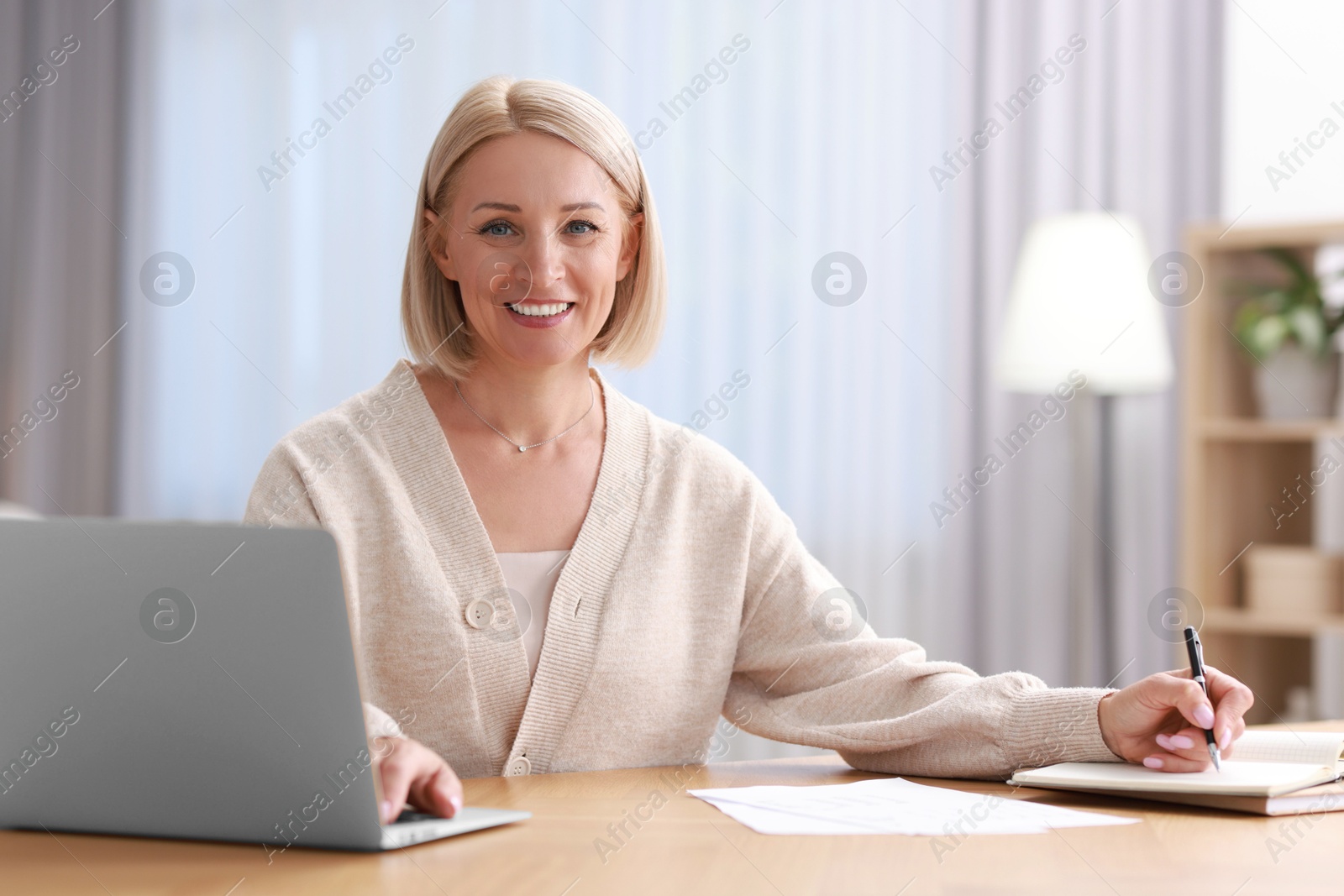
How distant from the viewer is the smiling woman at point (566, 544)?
53.6 inches

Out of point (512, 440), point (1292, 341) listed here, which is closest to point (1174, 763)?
point (512, 440)

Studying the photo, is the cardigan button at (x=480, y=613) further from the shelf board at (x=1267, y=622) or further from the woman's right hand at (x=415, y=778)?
the shelf board at (x=1267, y=622)

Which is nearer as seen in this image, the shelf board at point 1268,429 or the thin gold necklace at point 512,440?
the thin gold necklace at point 512,440

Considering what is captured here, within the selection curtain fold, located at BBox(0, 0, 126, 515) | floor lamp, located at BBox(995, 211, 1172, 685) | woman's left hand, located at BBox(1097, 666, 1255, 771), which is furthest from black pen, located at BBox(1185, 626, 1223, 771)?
curtain fold, located at BBox(0, 0, 126, 515)

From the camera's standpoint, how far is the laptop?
0.81 metres

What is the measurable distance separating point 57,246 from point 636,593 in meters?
3.04

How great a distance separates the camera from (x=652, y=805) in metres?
1.07

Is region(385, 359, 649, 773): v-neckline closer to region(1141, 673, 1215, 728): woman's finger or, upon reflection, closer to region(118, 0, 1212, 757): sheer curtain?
region(1141, 673, 1215, 728): woman's finger

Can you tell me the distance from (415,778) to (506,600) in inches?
17.2

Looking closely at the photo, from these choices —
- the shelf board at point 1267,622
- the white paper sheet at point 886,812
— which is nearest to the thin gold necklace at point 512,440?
the white paper sheet at point 886,812

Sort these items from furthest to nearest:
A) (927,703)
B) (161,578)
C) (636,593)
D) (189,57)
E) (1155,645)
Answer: (189,57)
(1155,645)
(636,593)
(927,703)
(161,578)

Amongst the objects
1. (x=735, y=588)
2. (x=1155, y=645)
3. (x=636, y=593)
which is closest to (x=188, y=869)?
(x=636, y=593)

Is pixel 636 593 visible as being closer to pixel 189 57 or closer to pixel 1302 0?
pixel 1302 0

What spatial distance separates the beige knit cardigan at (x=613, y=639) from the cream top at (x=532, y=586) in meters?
0.03
